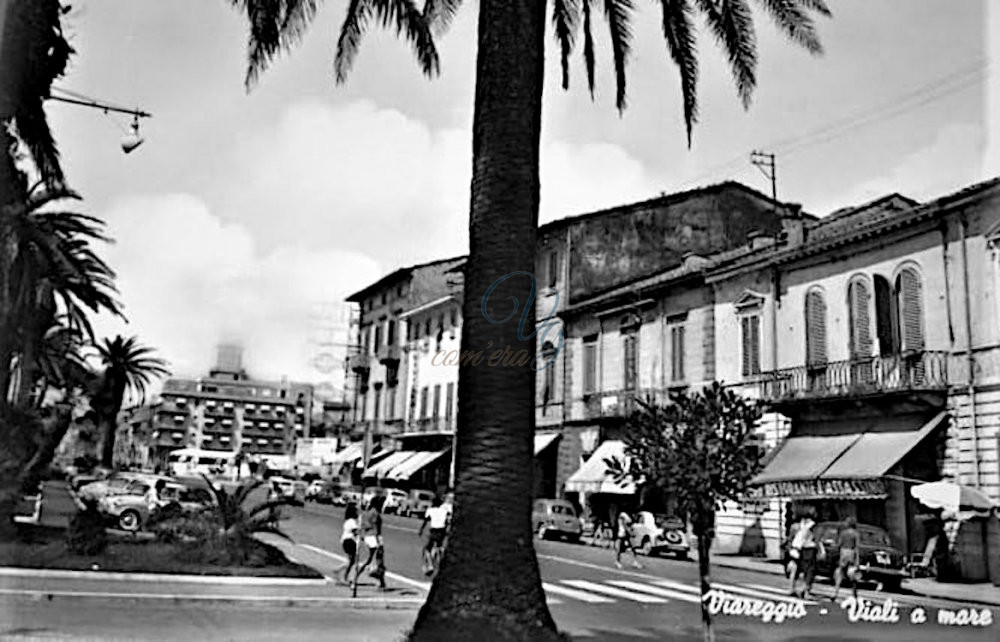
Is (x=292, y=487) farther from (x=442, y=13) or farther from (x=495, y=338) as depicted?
(x=442, y=13)

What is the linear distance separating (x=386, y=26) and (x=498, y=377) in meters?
4.30

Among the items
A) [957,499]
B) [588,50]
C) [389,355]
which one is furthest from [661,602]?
[588,50]

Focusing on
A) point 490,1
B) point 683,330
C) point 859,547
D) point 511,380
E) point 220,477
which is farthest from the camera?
point 683,330

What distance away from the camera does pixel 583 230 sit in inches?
729

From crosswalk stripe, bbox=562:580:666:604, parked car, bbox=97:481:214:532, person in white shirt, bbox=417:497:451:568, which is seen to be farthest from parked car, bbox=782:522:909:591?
parked car, bbox=97:481:214:532

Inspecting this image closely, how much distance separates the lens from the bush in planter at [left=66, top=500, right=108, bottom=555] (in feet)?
35.0

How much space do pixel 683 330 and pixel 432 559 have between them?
44.1 feet

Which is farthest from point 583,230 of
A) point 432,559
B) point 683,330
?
point 432,559

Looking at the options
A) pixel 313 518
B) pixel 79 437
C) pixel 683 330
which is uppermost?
pixel 683 330

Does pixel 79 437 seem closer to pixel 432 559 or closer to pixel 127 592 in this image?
pixel 127 592

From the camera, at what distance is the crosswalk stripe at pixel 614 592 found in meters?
12.5

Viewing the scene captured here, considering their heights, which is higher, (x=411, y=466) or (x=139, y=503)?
(x=411, y=466)

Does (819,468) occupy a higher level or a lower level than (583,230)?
lower

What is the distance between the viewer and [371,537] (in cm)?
1201
